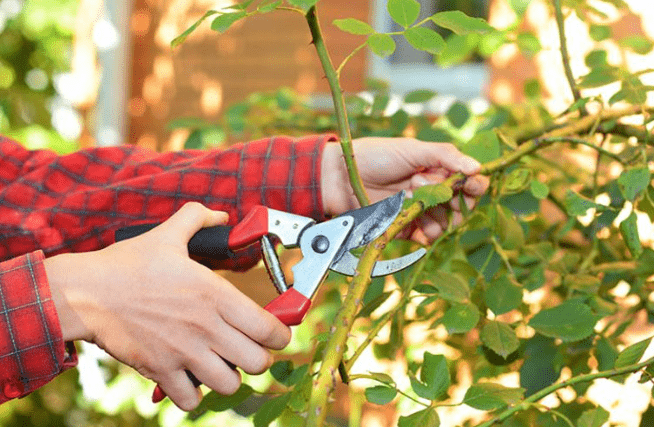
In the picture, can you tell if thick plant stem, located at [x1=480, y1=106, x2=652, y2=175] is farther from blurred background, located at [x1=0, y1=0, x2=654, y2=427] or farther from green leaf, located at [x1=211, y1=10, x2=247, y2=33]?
blurred background, located at [x1=0, y1=0, x2=654, y2=427]

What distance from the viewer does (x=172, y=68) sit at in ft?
13.2

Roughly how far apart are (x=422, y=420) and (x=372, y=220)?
0.88 feet

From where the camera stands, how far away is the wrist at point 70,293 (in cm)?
83

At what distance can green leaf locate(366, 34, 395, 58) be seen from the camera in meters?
0.75

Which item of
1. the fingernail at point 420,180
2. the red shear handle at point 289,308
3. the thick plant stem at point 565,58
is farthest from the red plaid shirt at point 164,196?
the thick plant stem at point 565,58

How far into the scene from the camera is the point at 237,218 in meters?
1.21

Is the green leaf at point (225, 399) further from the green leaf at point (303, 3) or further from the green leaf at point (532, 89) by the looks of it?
the green leaf at point (532, 89)

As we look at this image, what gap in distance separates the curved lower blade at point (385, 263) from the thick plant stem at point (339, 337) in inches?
2.9

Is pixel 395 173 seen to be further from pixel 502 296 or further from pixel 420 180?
pixel 502 296

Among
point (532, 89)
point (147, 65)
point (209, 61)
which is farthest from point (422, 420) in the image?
point (147, 65)

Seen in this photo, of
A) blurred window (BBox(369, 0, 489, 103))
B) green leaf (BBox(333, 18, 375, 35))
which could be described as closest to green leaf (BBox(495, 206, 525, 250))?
green leaf (BBox(333, 18, 375, 35))

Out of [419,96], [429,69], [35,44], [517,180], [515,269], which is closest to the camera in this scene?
[517,180]

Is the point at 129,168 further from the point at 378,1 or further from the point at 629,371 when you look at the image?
the point at 378,1

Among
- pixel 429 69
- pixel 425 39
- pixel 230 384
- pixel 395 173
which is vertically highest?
pixel 425 39
